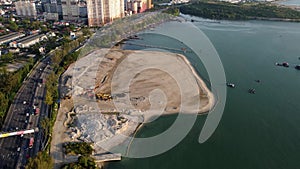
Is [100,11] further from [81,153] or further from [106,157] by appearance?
[106,157]

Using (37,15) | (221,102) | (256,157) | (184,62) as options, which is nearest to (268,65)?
(184,62)

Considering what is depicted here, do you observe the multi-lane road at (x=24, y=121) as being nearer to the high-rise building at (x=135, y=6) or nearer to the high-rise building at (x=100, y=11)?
the high-rise building at (x=100, y=11)

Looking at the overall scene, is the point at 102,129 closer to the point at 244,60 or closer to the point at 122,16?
the point at 244,60

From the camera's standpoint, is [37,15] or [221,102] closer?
[221,102]

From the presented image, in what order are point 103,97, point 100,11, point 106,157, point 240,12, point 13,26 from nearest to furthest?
point 106,157
point 103,97
point 13,26
point 100,11
point 240,12

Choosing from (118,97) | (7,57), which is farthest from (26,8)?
(118,97)

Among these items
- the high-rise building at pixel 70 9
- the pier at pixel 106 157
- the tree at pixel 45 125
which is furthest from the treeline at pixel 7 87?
the high-rise building at pixel 70 9
